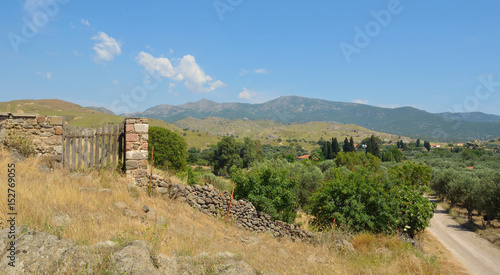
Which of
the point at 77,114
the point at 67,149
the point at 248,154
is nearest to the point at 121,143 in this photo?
the point at 67,149

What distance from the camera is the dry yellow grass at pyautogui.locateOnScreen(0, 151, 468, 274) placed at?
4.89 metres

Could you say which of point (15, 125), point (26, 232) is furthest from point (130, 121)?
point (26, 232)

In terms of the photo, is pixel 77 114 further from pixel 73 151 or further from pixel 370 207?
pixel 370 207

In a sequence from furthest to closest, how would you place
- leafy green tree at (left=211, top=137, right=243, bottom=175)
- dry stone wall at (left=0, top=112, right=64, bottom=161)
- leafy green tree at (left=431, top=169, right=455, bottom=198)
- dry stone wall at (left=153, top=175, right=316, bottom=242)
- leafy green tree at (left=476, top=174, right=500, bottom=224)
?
leafy green tree at (left=211, top=137, right=243, bottom=175) < leafy green tree at (left=431, top=169, right=455, bottom=198) < leafy green tree at (left=476, top=174, right=500, bottom=224) < dry stone wall at (left=153, top=175, right=316, bottom=242) < dry stone wall at (left=0, top=112, right=64, bottom=161)

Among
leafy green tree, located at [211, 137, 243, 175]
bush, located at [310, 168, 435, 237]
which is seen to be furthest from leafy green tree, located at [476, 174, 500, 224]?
leafy green tree, located at [211, 137, 243, 175]

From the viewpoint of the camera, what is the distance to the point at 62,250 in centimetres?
379

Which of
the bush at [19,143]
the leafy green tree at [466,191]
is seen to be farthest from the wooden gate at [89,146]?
the leafy green tree at [466,191]

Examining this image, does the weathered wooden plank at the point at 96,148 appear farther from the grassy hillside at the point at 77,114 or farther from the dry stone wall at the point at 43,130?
the grassy hillside at the point at 77,114

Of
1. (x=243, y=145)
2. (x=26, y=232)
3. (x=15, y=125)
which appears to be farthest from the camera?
(x=243, y=145)

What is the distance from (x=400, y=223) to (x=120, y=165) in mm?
15687

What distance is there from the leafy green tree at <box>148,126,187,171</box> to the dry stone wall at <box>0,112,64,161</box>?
15.6 m

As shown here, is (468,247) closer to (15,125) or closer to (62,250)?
(62,250)

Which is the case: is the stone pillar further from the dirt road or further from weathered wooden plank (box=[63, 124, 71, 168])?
the dirt road

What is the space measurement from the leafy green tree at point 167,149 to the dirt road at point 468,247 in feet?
81.5
